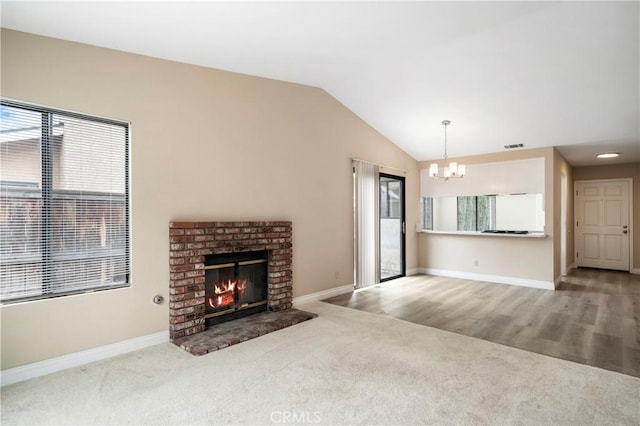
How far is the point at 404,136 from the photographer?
638cm

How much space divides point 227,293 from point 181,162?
1.61 meters

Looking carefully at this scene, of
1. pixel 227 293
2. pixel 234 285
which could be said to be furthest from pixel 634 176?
pixel 227 293

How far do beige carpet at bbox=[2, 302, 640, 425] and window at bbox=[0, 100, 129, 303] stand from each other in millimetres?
816

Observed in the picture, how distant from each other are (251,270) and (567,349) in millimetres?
3501

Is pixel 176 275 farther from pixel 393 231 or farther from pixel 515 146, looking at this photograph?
pixel 515 146

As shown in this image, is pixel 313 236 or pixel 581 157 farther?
pixel 581 157

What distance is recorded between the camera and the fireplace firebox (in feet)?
12.9

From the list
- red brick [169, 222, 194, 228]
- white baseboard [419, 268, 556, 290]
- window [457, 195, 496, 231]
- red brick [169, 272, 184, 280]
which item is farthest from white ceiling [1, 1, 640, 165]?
white baseboard [419, 268, 556, 290]

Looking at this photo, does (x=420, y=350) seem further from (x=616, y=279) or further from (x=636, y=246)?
(x=636, y=246)

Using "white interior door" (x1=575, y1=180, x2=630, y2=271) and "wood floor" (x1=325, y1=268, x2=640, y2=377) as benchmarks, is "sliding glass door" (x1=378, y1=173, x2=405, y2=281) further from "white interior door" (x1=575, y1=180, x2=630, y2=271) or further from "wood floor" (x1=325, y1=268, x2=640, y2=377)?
"white interior door" (x1=575, y1=180, x2=630, y2=271)

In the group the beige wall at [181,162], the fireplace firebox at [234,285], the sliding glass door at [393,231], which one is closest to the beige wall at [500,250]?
the sliding glass door at [393,231]

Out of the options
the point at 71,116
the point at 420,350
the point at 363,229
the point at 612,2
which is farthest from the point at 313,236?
the point at 612,2

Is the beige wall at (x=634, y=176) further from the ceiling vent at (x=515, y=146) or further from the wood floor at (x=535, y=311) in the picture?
the ceiling vent at (x=515, y=146)

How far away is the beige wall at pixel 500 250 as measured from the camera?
233 inches
